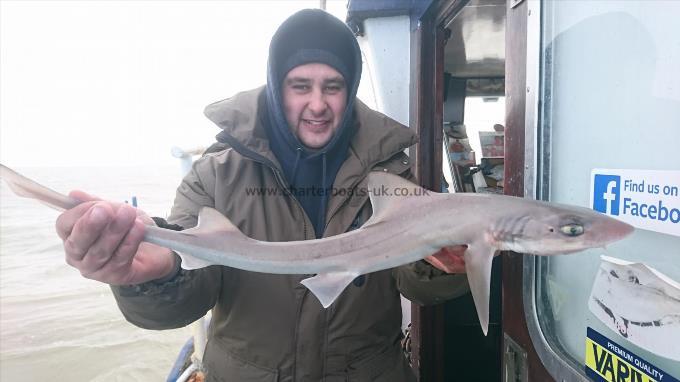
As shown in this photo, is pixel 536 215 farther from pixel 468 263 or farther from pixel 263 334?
pixel 263 334

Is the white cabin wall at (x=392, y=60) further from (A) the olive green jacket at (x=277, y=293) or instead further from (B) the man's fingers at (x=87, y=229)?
(B) the man's fingers at (x=87, y=229)

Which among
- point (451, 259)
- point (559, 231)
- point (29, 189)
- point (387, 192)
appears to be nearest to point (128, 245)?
point (29, 189)

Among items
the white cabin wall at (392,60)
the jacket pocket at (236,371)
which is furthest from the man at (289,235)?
the white cabin wall at (392,60)

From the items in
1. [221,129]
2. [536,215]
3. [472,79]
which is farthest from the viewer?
[472,79]

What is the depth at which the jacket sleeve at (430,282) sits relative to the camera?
6.10 feet

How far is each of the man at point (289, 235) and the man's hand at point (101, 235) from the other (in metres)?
0.16

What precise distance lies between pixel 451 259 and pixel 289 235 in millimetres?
801

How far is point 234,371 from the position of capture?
2008 millimetres

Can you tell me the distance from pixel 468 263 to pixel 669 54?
0.78 m

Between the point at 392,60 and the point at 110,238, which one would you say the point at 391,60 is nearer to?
the point at 392,60

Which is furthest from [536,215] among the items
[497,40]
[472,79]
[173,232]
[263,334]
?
[472,79]

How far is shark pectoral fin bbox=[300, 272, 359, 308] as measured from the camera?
150 cm

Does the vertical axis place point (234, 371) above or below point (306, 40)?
below

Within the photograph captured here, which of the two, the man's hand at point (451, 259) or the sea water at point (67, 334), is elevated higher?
the man's hand at point (451, 259)
